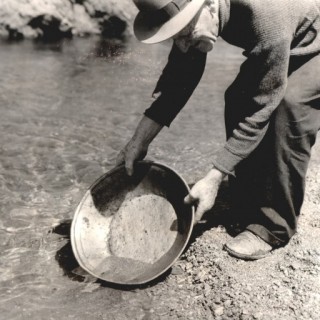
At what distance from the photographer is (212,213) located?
3.41 meters

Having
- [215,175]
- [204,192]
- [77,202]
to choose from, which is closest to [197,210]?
[204,192]

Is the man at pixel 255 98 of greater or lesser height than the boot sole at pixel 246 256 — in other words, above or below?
above

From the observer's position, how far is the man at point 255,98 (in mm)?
2328

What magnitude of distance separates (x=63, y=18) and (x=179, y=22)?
865 centimetres

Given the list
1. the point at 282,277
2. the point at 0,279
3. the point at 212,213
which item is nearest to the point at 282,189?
the point at 282,277

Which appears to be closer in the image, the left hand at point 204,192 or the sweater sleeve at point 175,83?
the left hand at point 204,192

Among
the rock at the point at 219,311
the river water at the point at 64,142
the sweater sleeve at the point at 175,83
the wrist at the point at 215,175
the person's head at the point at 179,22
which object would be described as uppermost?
the person's head at the point at 179,22

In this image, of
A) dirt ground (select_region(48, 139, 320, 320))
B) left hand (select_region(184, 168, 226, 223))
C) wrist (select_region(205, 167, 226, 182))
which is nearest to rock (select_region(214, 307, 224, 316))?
dirt ground (select_region(48, 139, 320, 320))

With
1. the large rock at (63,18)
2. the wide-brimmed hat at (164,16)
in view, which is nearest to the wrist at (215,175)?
the wide-brimmed hat at (164,16)

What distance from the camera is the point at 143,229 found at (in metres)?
2.91

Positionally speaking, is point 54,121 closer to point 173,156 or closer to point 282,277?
point 173,156

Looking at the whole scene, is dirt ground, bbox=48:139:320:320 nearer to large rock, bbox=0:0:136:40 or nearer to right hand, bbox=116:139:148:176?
right hand, bbox=116:139:148:176

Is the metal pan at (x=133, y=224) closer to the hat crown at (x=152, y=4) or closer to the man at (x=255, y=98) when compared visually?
the man at (x=255, y=98)

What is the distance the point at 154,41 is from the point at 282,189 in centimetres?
115
